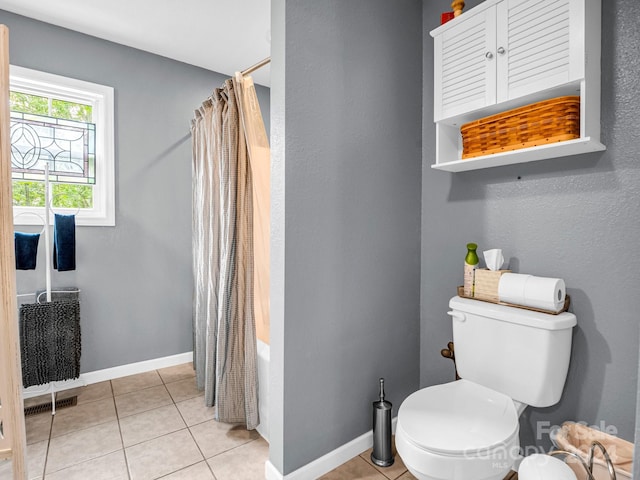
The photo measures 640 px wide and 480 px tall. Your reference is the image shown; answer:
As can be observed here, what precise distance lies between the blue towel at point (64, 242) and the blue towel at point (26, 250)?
0.10 meters

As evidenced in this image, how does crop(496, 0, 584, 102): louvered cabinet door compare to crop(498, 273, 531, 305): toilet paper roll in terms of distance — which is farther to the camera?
crop(498, 273, 531, 305): toilet paper roll

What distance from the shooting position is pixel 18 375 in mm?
995

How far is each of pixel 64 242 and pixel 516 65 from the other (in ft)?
8.68

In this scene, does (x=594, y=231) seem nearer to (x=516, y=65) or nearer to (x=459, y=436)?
(x=516, y=65)

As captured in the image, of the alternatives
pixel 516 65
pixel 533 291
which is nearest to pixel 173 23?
pixel 516 65

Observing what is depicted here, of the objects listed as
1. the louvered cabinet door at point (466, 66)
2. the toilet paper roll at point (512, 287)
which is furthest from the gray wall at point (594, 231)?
the louvered cabinet door at point (466, 66)

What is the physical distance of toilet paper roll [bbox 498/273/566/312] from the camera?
4.41ft

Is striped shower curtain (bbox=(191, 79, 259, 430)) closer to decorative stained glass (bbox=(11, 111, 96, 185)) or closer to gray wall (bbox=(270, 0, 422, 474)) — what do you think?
gray wall (bbox=(270, 0, 422, 474))

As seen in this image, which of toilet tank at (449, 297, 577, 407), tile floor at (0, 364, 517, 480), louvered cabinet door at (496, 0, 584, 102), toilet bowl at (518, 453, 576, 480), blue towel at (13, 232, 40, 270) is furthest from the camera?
blue towel at (13, 232, 40, 270)

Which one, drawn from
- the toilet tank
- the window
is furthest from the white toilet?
the window

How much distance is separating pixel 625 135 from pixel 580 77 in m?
0.30

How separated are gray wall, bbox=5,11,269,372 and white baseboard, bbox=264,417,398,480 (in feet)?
5.47

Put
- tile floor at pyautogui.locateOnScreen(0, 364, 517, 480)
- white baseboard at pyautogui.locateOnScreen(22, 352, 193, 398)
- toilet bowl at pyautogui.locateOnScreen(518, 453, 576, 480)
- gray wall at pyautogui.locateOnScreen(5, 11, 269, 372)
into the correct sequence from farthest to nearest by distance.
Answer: gray wall at pyautogui.locateOnScreen(5, 11, 269, 372) → white baseboard at pyautogui.locateOnScreen(22, 352, 193, 398) → tile floor at pyautogui.locateOnScreen(0, 364, 517, 480) → toilet bowl at pyautogui.locateOnScreen(518, 453, 576, 480)

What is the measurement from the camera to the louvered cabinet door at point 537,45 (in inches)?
48.8
